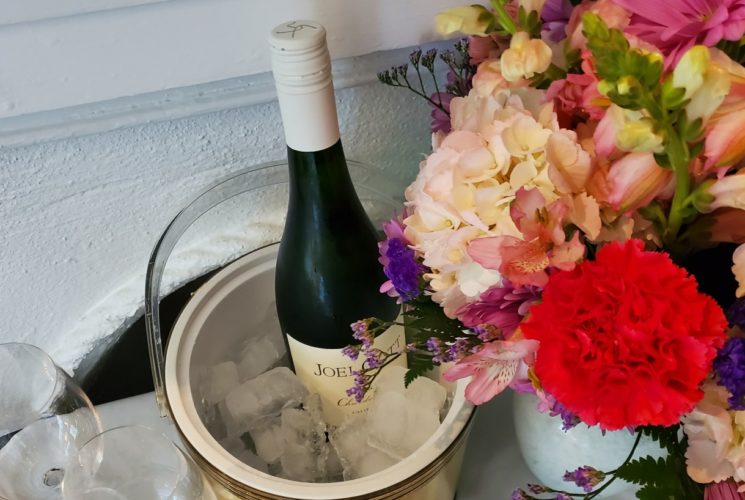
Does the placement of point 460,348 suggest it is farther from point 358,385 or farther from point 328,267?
point 328,267

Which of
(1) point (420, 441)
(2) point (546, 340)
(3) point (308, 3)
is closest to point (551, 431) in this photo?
(1) point (420, 441)

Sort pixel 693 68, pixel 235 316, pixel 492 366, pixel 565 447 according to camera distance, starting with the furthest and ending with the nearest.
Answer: pixel 235 316 → pixel 565 447 → pixel 492 366 → pixel 693 68

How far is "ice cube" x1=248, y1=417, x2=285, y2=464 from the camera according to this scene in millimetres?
521

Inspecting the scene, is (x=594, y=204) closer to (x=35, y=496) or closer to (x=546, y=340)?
(x=546, y=340)

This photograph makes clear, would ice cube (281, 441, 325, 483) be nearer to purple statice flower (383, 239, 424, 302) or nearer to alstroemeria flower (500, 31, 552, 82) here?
purple statice flower (383, 239, 424, 302)

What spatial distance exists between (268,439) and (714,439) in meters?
0.31

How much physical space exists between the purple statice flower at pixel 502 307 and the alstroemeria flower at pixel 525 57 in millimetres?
94

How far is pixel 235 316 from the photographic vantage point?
1.80 ft

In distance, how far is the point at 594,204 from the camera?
297mm

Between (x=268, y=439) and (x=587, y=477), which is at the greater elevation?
(x=587, y=477)

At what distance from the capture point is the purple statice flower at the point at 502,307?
32cm

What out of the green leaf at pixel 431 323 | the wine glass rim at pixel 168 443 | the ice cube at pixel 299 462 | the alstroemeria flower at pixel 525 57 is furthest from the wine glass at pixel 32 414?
the alstroemeria flower at pixel 525 57

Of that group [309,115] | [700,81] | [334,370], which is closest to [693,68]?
[700,81]

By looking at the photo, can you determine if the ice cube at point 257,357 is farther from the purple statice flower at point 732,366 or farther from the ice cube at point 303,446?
the purple statice flower at point 732,366
